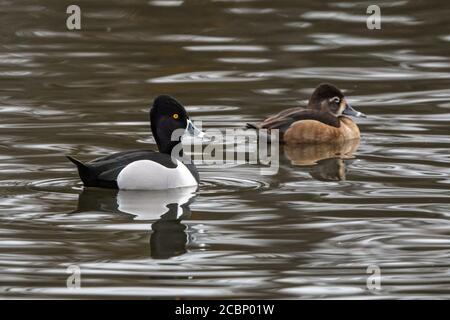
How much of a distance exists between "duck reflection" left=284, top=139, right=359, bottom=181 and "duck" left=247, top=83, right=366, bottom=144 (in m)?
0.07

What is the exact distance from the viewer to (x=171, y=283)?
7816 mm

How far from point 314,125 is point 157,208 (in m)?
3.24

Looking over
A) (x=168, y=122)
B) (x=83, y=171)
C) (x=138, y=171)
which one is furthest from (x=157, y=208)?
(x=168, y=122)

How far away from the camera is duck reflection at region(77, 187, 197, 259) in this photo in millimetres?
8922

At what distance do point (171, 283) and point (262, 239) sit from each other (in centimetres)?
122

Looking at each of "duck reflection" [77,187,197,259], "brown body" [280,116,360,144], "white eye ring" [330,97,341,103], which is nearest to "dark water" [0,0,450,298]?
"duck reflection" [77,187,197,259]

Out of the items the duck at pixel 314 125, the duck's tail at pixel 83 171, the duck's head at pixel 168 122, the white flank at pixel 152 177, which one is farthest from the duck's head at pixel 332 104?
the duck's tail at pixel 83 171

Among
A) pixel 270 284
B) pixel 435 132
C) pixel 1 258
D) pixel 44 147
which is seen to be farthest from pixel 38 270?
pixel 435 132

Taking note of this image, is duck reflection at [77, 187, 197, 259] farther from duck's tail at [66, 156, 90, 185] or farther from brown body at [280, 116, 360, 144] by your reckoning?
brown body at [280, 116, 360, 144]

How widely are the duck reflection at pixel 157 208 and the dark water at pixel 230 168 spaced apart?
2 centimetres

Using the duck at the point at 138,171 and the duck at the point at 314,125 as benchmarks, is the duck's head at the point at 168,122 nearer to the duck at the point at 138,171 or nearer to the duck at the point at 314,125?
the duck at the point at 138,171

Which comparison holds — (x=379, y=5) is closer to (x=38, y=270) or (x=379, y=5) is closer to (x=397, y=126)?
(x=397, y=126)

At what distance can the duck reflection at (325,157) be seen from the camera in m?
11.3
